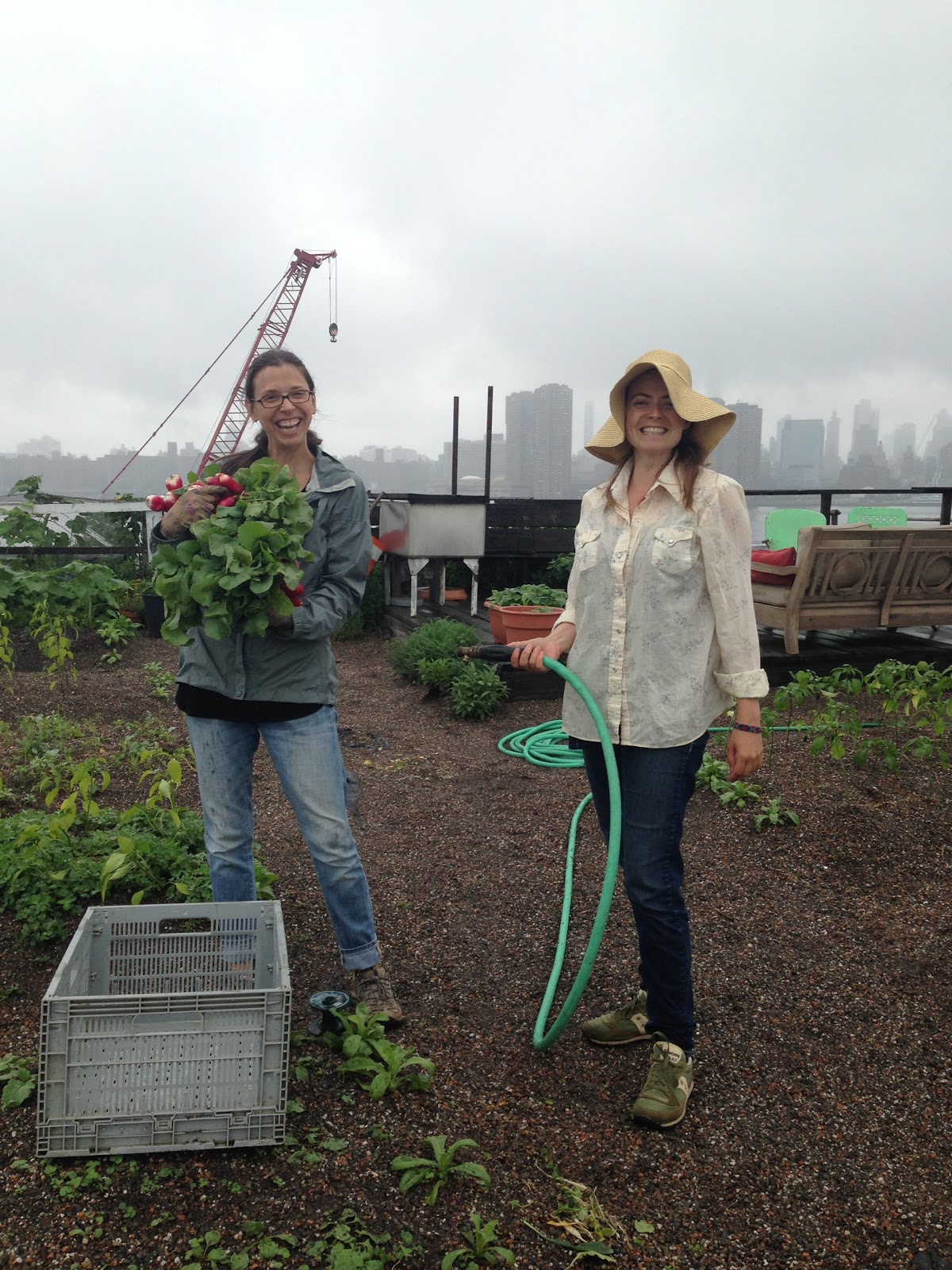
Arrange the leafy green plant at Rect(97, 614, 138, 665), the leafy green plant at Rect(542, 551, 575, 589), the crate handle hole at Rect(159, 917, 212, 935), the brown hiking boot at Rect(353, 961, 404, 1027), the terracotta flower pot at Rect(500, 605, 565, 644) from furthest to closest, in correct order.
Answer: the leafy green plant at Rect(542, 551, 575, 589) → the leafy green plant at Rect(97, 614, 138, 665) → the terracotta flower pot at Rect(500, 605, 565, 644) → the crate handle hole at Rect(159, 917, 212, 935) → the brown hiking boot at Rect(353, 961, 404, 1027)

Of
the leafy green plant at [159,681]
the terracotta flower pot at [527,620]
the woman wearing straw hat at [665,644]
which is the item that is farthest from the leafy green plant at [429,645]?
the woman wearing straw hat at [665,644]

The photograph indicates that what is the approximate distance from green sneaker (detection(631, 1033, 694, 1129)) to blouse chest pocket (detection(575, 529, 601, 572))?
1.13 m

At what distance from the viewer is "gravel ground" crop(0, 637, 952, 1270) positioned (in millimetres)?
1810

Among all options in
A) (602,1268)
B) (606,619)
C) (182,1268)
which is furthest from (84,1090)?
(606,619)

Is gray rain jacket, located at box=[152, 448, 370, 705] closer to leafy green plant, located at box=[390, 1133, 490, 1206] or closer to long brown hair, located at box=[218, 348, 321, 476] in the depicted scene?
long brown hair, located at box=[218, 348, 321, 476]

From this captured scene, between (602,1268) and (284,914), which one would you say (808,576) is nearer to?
(284,914)

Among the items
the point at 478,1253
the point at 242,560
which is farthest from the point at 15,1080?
the point at 242,560

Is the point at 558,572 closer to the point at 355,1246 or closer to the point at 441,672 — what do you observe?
the point at 441,672

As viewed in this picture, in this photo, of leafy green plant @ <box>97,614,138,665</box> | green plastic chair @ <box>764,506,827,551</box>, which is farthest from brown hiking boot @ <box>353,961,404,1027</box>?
green plastic chair @ <box>764,506,827,551</box>

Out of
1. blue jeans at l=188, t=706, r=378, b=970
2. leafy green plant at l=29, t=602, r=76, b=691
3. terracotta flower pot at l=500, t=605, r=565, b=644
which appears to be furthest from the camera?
terracotta flower pot at l=500, t=605, r=565, b=644

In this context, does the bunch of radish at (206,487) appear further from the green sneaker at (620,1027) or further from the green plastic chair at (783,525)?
the green plastic chair at (783,525)

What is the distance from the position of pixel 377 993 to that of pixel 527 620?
406cm

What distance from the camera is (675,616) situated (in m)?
2.06

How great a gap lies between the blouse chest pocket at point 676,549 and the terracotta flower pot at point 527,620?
4.11 m
